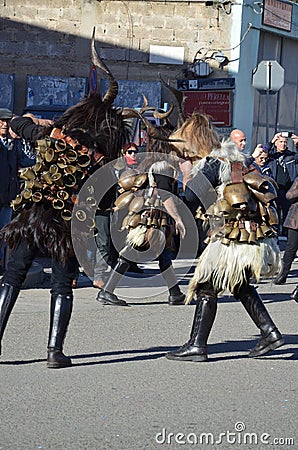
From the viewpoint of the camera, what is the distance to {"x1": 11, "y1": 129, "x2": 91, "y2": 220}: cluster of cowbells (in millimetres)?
6566

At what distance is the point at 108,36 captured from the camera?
1894 centimetres

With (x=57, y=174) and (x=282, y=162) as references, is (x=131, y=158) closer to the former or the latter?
(x=57, y=174)

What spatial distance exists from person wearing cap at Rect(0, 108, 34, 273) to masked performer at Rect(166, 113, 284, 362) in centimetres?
427

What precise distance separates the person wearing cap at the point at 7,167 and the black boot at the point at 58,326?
418 centimetres

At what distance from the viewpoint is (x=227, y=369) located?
6.89 m

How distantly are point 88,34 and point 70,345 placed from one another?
12352 mm

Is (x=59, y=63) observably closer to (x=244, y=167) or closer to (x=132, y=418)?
(x=244, y=167)

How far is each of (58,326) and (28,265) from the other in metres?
0.51

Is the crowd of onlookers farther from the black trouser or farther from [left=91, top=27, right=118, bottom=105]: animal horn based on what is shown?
the black trouser

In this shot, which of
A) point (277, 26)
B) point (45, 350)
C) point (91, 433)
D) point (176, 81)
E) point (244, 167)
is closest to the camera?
point (91, 433)

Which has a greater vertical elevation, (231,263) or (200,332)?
(231,263)

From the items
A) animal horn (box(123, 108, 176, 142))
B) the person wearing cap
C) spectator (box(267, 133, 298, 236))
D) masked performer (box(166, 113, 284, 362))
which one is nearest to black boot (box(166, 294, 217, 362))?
A: masked performer (box(166, 113, 284, 362))

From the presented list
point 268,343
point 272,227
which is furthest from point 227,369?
point 272,227

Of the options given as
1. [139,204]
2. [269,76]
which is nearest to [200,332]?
[139,204]
